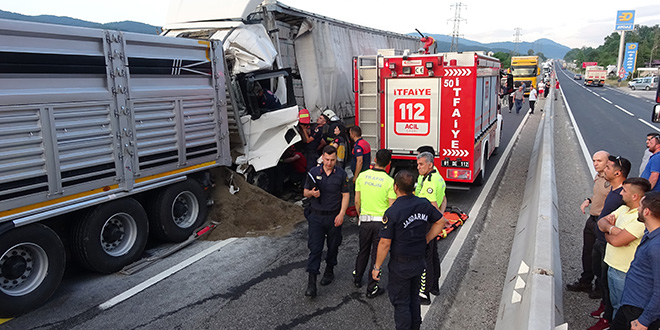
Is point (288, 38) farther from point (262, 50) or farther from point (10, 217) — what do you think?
point (10, 217)

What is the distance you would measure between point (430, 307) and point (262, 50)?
5320 millimetres

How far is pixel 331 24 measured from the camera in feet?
38.9

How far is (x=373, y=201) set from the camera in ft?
16.0

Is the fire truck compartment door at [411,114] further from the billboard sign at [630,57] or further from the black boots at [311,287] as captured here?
the billboard sign at [630,57]

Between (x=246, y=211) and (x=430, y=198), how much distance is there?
3.58m

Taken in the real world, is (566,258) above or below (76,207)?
below

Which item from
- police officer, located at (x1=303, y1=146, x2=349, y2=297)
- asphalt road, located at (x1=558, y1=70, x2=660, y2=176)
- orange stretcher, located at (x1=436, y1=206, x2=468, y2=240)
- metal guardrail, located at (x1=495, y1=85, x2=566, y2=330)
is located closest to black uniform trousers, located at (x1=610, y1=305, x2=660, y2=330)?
metal guardrail, located at (x1=495, y1=85, x2=566, y2=330)

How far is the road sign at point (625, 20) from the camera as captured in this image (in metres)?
88.1

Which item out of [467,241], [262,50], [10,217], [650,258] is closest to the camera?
[650,258]

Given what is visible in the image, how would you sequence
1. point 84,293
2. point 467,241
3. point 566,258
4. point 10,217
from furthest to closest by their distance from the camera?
1. point 467,241
2. point 566,258
3. point 84,293
4. point 10,217

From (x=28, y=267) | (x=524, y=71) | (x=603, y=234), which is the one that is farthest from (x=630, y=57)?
(x=28, y=267)

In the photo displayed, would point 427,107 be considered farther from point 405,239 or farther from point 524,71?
point 524,71

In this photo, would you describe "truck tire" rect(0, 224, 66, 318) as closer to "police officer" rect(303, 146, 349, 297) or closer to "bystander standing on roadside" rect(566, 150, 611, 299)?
"police officer" rect(303, 146, 349, 297)

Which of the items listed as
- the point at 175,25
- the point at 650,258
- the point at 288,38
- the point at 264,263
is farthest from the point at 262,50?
the point at 650,258
